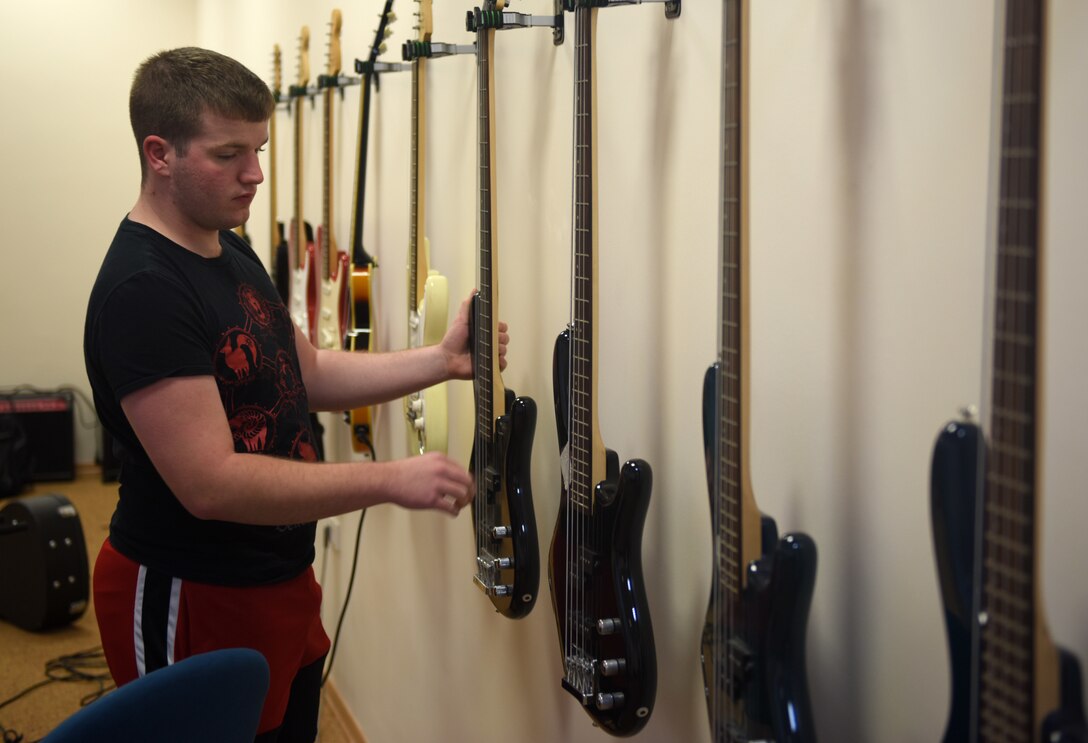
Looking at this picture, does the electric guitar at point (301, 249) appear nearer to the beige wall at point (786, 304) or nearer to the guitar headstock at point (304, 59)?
the guitar headstock at point (304, 59)

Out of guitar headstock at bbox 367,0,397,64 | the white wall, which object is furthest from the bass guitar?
the white wall

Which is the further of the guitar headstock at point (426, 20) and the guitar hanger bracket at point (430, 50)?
the guitar headstock at point (426, 20)

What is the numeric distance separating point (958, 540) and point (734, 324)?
0.30 m

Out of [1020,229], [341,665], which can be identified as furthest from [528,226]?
[341,665]

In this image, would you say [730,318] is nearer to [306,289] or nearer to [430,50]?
[430,50]

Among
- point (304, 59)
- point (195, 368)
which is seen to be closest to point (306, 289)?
point (304, 59)

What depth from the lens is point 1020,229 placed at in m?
0.76

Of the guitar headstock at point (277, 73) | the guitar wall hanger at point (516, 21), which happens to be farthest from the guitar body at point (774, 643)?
the guitar headstock at point (277, 73)

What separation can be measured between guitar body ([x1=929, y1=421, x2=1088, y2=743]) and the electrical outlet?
252 cm

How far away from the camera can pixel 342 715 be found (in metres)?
3.15

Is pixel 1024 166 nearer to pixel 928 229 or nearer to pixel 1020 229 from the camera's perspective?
pixel 1020 229

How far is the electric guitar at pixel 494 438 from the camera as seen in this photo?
169cm

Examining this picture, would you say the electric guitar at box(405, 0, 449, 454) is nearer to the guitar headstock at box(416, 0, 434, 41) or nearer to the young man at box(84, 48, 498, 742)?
the guitar headstock at box(416, 0, 434, 41)

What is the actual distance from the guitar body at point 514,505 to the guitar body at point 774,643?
2.10ft
